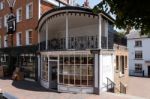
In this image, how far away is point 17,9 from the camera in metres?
27.1

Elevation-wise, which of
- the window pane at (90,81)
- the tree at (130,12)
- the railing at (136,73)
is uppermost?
the tree at (130,12)

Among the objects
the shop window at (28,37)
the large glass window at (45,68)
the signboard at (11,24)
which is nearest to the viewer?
Result: the large glass window at (45,68)

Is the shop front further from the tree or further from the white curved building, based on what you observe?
the tree

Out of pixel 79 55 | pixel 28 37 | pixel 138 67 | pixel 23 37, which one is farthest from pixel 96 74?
pixel 138 67

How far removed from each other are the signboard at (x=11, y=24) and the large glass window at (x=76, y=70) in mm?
11517

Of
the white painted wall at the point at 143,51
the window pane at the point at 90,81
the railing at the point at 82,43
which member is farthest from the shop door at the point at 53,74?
the white painted wall at the point at 143,51

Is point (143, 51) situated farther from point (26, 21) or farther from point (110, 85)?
point (110, 85)

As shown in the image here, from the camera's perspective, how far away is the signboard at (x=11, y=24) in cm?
2755

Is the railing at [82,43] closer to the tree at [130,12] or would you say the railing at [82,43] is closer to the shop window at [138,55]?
the tree at [130,12]

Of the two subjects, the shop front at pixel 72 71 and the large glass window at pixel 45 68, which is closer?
the shop front at pixel 72 71

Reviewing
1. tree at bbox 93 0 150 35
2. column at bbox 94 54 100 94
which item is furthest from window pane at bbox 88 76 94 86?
tree at bbox 93 0 150 35

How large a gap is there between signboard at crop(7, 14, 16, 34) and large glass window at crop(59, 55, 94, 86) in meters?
11.5

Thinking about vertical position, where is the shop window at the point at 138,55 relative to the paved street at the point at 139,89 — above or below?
above

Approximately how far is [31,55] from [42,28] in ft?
10.7
